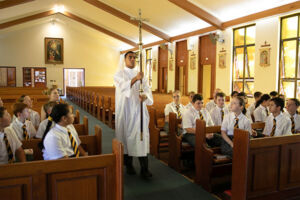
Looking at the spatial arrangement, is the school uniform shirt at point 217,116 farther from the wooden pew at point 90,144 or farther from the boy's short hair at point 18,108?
the boy's short hair at point 18,108

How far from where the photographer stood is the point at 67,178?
1865mm

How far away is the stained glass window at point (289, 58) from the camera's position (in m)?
7.84

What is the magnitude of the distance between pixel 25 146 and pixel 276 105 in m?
3.14

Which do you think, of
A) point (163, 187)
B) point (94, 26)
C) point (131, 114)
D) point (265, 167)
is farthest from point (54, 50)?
point (265, 167)

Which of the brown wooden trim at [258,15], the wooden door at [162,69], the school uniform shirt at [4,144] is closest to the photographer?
the school uniform shirt at [4,144]

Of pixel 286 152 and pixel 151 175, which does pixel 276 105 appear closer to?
pixel 286 152

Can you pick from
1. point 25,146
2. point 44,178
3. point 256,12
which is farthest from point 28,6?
point 44,178

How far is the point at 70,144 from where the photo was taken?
8.28ft

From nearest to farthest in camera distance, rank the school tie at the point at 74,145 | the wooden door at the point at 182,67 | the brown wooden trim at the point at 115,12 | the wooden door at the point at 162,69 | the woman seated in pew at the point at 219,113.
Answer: the school tie at the point at 74,145 → the woman seated in pew at the point at 219,113 → the brown wooden trim at the point at 115,12 → the wooden door at the point at 182,67 → the wooden door at the point at 162,69

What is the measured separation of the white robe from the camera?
143 inches

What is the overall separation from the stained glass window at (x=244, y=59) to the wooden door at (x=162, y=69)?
5.85 metres

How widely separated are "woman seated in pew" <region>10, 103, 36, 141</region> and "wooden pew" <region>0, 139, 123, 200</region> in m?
1.59

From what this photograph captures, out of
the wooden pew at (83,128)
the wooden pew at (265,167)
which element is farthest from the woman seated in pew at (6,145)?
the wooden pew at (265,167)

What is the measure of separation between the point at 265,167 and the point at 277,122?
1.05m
